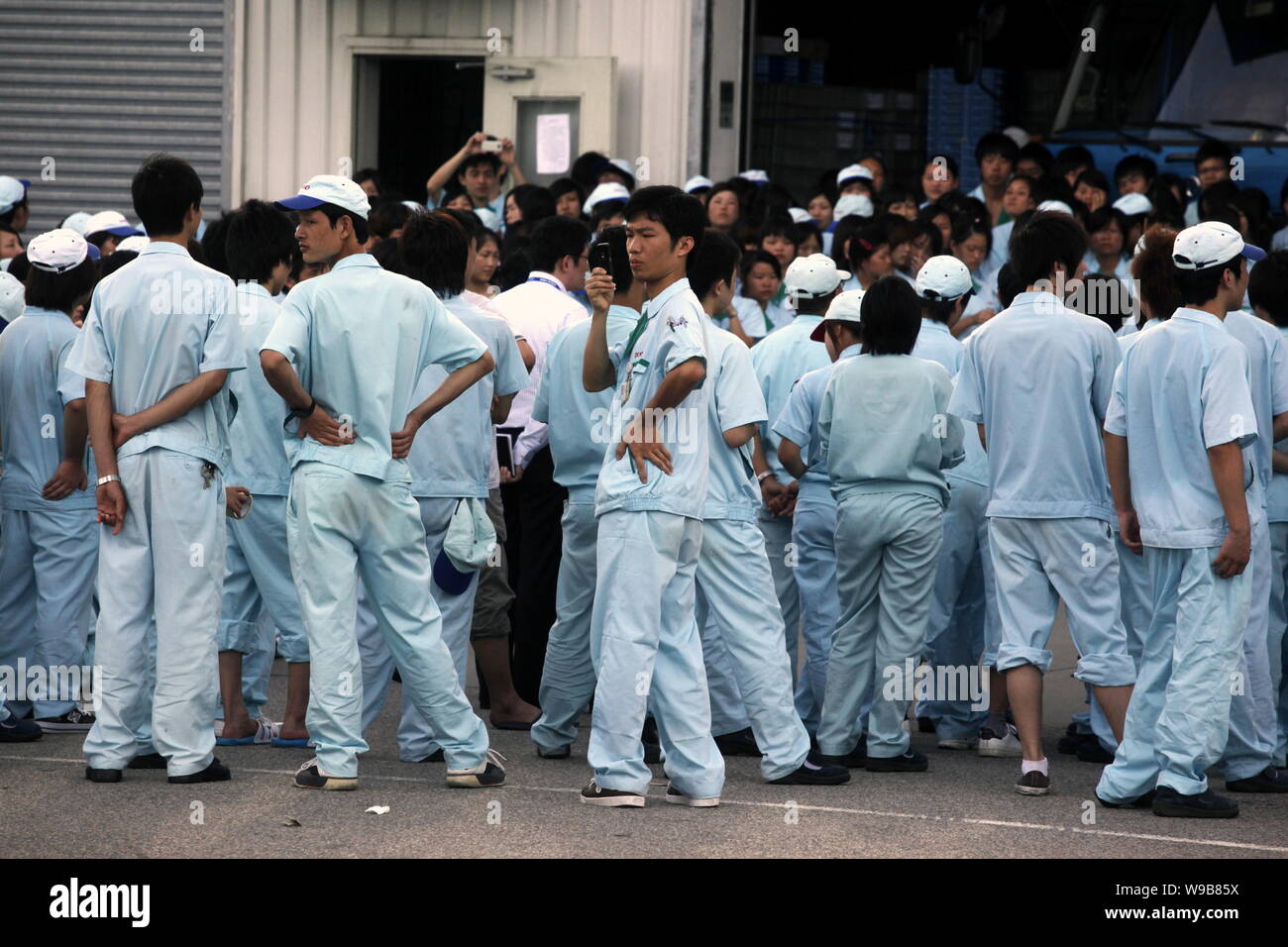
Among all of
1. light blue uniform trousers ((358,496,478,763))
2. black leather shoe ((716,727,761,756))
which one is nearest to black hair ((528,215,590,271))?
light blue uniform trousers ((358,496,478,763))

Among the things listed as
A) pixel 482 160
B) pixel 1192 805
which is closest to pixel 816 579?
pixel 1192 805

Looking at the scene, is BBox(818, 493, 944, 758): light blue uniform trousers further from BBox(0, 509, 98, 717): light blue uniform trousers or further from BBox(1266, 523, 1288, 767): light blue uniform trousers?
BBox(0, 509, 98, 717): light blue uniform trousers

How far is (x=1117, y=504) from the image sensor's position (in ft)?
21.9

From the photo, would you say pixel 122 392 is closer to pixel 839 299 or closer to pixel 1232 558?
pixel 839 299

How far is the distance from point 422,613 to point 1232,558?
2.64 metres

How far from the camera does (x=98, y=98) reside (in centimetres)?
1533

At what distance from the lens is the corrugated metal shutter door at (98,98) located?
15211mm

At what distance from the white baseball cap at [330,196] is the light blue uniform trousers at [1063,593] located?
2.55 metres

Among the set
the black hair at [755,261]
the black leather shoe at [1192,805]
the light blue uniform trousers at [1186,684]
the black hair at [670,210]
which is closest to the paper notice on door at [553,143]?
the black hair at [755,261]

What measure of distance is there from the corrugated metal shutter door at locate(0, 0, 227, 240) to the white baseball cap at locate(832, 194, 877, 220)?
549cm

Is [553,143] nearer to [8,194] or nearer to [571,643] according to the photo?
[8,194]

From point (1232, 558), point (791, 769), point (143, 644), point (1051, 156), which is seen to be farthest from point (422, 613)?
point (1051, 156)

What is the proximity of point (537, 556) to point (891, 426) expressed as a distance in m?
1.70

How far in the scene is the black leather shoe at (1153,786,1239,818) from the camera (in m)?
6.27
